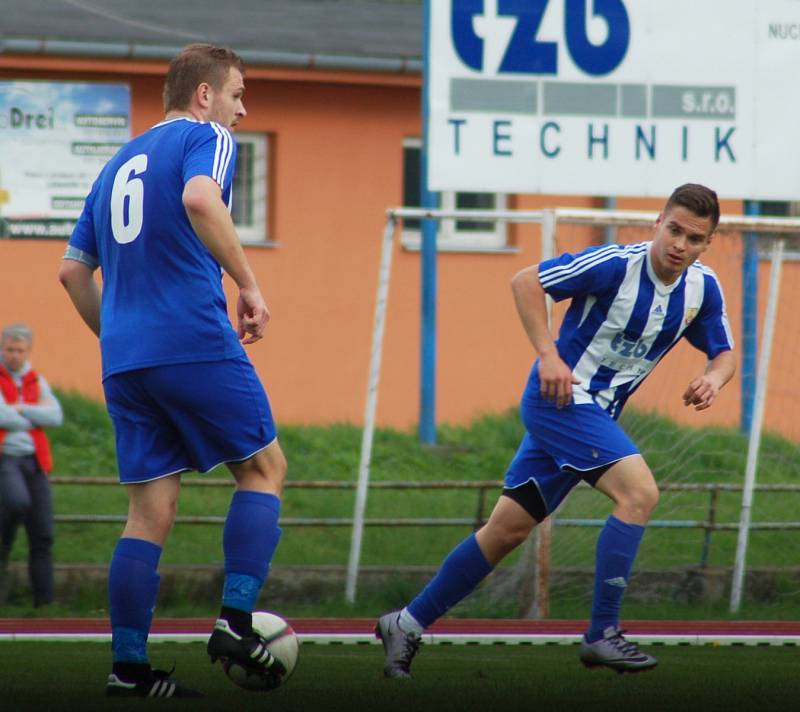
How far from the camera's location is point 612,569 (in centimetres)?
646

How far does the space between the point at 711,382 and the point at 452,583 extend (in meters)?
1.19

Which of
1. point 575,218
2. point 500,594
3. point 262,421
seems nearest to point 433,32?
point 575,218

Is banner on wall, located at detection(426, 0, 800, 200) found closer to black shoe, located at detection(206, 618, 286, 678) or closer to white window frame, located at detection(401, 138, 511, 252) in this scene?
white window frame, located at detection(401, 138, 511, 252)

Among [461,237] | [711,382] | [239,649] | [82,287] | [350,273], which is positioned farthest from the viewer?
[461,237]

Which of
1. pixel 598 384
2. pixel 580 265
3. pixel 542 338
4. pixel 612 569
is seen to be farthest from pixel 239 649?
pixel 580 265

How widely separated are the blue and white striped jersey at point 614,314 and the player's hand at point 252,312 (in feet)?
4.76

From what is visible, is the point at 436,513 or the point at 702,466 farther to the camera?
the point at 436,513

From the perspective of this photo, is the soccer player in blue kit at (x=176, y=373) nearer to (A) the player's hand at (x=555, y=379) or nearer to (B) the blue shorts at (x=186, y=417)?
(B) the blue shorts at (x=186, y=417)

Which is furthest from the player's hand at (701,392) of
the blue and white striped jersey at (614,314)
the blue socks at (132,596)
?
the blue socks at (132,596)

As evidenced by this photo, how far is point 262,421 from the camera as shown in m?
5.66

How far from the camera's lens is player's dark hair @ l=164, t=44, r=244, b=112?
5852 mm

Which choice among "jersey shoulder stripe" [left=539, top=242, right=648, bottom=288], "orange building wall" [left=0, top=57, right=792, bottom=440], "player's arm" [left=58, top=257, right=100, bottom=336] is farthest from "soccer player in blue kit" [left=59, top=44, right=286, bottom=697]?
"orange building wall" [left=0, top=57, right=792, bottom=440]

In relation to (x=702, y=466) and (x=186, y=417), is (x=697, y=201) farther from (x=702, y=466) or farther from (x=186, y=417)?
(x=702, y=466)

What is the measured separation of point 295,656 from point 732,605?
5.70 m
